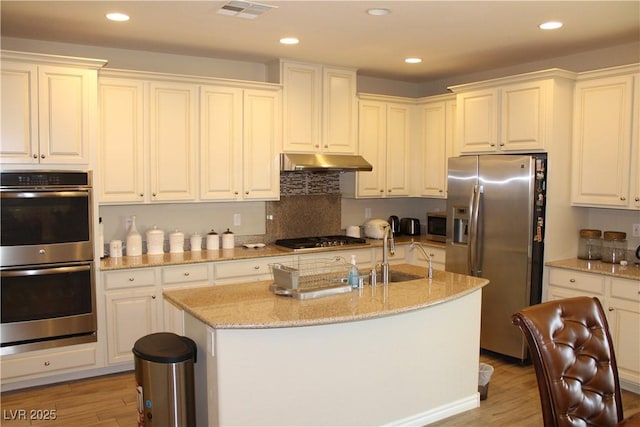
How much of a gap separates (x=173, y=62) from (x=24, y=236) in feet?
6.66

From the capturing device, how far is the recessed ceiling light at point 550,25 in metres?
3.81

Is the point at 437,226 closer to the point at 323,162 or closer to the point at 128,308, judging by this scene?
the point at 323,162

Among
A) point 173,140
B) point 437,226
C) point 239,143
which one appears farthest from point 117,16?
point 437,226

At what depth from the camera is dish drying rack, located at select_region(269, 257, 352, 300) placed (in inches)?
123

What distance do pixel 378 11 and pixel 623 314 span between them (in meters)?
2.82

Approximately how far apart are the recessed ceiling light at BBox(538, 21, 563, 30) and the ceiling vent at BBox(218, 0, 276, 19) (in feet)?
6.28

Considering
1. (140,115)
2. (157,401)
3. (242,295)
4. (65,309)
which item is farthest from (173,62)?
(157,401)

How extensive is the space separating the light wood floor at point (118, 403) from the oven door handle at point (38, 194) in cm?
142

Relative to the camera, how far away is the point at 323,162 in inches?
206

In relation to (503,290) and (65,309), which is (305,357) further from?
(503,290)

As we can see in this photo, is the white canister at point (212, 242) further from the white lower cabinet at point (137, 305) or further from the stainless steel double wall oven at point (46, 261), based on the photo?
the stainless steel double wall oven at point (46, 261)

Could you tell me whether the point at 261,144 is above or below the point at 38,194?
above

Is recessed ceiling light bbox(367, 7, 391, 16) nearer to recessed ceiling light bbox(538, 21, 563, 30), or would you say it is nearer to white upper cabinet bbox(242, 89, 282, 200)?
recessed ceiling light bbox(538, 21, 563, 30)

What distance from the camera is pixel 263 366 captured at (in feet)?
9.21
